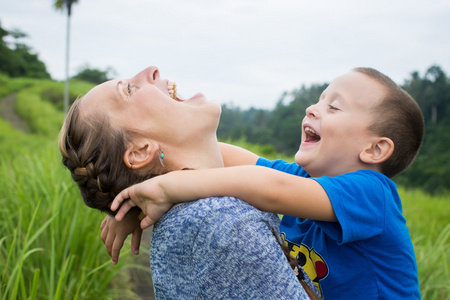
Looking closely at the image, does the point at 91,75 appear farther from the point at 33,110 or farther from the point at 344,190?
the point at 344,190

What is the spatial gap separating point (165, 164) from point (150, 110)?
0.62ft

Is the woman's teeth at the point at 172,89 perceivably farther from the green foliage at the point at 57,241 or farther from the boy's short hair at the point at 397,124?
the green foliage at the point at 57,241

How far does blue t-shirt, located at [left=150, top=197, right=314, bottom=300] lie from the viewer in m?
1.05

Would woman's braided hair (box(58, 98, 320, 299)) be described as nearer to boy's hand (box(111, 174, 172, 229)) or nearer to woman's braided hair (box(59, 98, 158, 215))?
woman's braided hair (box(59, 98, 158, 215))

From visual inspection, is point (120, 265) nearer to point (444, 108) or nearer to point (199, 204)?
point (199, 204)

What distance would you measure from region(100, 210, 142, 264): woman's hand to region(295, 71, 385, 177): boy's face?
26.8 inches

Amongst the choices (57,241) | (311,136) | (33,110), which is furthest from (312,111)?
(33,110)

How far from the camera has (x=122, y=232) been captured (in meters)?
1.54

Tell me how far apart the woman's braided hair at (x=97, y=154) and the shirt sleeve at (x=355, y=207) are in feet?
2.05

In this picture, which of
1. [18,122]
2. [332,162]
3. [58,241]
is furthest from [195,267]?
[18,122]

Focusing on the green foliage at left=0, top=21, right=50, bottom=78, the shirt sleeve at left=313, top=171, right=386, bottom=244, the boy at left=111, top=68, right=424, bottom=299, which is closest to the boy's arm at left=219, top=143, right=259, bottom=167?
the boy at left=111, top=68, right=424, bottom=299

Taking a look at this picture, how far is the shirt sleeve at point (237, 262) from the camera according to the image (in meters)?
1.04

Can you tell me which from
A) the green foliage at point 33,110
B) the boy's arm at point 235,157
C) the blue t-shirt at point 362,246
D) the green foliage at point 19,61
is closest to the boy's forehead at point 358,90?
the blue t-shirt at point 362,246

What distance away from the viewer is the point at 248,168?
1.26 metres
